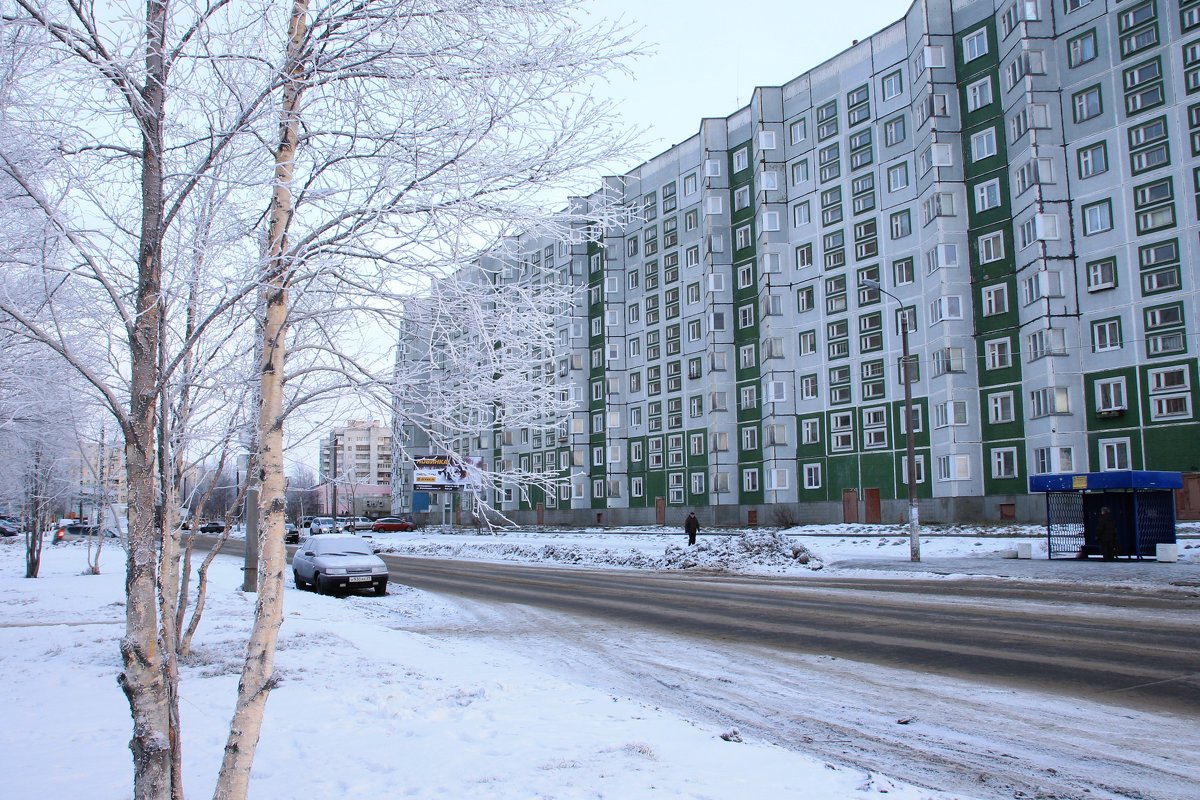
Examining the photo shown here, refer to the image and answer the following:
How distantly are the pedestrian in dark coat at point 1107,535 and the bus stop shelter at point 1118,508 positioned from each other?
0.99 ft

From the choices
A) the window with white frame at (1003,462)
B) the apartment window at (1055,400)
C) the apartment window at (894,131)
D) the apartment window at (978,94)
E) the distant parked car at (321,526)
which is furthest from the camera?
the distant parked car at (321,526)

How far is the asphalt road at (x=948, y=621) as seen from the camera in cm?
893

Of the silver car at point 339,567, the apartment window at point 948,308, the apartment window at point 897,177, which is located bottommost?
the silver car at point 339,567

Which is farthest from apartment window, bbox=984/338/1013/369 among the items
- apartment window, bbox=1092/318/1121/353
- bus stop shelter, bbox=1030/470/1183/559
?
bus stop shelter, bbox=1030/470/1183/559

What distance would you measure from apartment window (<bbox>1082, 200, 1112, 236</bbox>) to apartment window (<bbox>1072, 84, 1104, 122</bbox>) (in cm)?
441

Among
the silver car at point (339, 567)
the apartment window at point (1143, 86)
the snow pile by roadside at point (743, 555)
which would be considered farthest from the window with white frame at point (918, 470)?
the silver car at point (339, 567)

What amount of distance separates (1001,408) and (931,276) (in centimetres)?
811

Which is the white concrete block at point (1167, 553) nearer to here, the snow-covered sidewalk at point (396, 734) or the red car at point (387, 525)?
the snow-covered sidewalk at point (396, 734)

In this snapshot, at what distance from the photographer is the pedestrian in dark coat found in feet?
79.0

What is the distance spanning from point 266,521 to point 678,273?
60.7 m

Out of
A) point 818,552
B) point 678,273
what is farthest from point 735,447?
point 818,552

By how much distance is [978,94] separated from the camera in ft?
151

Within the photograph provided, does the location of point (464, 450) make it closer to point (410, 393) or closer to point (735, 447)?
point (410, 393)

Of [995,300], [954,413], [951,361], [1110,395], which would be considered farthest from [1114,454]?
[995,300]
